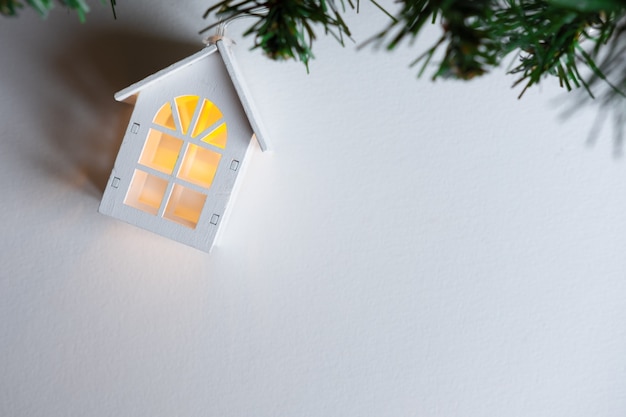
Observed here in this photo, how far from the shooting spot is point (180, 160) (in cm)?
95

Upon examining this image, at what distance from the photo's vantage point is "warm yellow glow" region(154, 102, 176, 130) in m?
0.97

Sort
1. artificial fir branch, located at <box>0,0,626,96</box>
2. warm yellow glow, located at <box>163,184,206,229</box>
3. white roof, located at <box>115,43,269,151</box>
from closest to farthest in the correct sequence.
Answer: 1. artificial fir branch, located at <box>0,0,626,96</box>
2. white roof, located at <box>115,43,269,151</box>
3. warm yellow glow, located at <box>163,184,206,229</box>

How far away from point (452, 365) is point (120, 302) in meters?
0.56

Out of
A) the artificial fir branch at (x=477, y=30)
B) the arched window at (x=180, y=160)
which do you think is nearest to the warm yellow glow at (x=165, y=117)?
the arched window at (x=180, y=160)

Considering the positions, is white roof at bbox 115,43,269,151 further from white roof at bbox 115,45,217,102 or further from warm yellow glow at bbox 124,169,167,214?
warm yellow glow at bbox 124,169,167,214

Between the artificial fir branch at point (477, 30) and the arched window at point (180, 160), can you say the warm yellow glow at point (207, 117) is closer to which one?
the arched window at point (180, 160)

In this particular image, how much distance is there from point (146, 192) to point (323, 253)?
29cm

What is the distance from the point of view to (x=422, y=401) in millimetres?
1095

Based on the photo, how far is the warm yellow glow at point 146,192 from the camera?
3.21ft

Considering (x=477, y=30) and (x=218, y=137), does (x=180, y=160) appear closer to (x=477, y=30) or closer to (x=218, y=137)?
(x=218, y=137)


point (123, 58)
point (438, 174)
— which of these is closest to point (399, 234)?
point (438, 174)

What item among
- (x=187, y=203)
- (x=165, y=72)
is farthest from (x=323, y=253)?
(x=165, y=72)

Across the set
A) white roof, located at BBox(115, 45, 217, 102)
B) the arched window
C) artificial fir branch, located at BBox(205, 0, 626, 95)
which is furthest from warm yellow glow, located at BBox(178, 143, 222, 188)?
artificial fir branch, located at BBox(205, 0, 626, 95)

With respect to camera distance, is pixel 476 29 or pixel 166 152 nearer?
pixel 476 29
